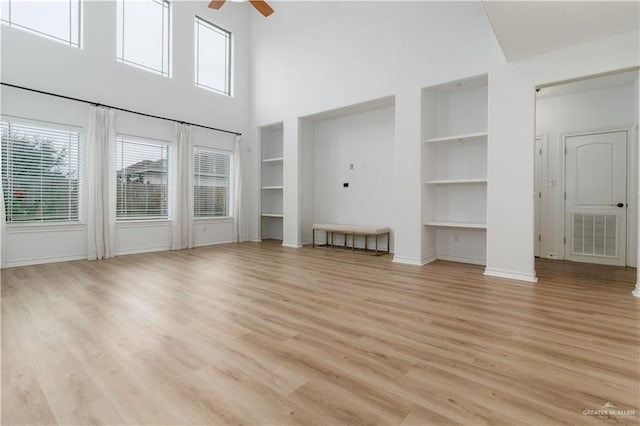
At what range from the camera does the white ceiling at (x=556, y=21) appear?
115 inches

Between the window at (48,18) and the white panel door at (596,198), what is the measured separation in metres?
8.55

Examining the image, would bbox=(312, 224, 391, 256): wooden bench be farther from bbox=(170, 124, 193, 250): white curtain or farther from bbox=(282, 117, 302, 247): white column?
bbox=(170, 124, 193, 250): white curtain

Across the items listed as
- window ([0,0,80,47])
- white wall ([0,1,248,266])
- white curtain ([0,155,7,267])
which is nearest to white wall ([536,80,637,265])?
white wall ([0,1,248,266])

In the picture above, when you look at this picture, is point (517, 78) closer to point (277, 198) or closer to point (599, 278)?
point (599, 278)

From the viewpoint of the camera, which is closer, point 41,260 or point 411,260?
point 41,260

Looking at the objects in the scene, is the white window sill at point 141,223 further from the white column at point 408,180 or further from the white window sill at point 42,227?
the white column at point 408,180

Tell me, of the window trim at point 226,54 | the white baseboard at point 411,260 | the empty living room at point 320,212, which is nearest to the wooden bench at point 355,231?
the empty living room at point 320,212

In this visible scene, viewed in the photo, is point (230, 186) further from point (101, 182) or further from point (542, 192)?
point (542, 192)

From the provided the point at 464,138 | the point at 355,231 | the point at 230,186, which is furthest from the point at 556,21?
the point at 230,186

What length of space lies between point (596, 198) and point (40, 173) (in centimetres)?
891

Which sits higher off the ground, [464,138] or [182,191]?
[464,138]

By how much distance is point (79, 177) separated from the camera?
5.31 metres

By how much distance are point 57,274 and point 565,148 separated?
26.5ft

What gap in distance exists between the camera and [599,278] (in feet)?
13.5
